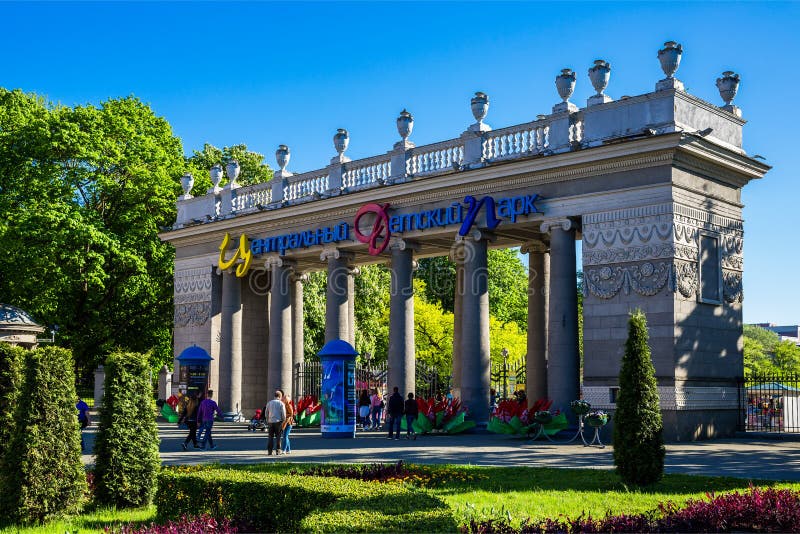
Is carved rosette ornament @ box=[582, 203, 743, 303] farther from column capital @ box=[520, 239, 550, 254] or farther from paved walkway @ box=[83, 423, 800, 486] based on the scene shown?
column capital @ box=[520, 239, 550, 254]

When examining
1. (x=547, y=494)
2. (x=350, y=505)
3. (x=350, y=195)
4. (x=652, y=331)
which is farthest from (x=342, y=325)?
(x=350, y=505)

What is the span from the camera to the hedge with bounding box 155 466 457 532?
10.8 m

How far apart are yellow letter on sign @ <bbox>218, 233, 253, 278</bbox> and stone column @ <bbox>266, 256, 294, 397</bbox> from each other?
1.12 meters

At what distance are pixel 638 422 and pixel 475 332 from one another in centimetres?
1702

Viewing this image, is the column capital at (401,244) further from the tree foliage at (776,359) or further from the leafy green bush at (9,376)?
the tree foliage at (776,359)

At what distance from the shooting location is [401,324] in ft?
120

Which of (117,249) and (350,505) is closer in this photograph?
(350,505)

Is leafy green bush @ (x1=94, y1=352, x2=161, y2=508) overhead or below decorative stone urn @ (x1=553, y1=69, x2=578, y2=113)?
below

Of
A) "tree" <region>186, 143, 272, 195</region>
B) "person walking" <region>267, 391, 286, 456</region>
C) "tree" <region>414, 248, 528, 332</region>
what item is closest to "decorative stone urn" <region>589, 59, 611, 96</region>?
"person walking" <region>267, 391, 286, 456</region>

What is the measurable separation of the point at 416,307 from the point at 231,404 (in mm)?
25513

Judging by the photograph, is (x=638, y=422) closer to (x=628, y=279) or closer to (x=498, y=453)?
(x=498, y=453)

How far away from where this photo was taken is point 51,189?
47250 millimetres

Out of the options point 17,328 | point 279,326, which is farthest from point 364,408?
point 17,328

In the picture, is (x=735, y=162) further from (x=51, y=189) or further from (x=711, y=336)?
(x=51, y=189)
